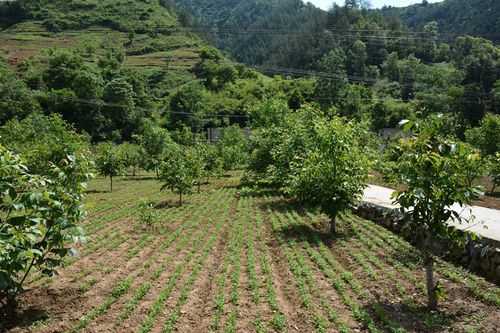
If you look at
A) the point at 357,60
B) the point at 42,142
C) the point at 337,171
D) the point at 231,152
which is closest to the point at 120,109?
the point at 231,152

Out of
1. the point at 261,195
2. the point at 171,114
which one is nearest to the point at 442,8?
the point at 171,114

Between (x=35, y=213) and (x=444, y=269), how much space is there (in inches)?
370

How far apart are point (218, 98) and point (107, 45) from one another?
47.1 metres

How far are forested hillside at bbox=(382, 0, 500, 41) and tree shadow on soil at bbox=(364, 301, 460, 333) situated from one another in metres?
129

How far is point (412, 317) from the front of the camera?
8.03m

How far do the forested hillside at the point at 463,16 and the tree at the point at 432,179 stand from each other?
12858 centimetres

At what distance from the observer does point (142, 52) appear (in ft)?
399

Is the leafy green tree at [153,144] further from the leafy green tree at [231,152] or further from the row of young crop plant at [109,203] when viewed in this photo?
the row of young crop plant at [109,203]

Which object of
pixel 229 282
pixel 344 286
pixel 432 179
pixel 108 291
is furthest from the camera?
pixel 229 282

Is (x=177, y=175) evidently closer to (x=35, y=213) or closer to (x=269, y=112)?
(x=35, y=213)

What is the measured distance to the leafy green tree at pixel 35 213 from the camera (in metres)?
5.70

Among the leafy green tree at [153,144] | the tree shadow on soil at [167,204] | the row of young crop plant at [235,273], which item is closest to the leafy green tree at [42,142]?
the row of young crop plant at [235,273]

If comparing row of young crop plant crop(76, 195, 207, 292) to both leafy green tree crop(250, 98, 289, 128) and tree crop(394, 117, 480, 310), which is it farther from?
leafy green tree crop(250, 98, 289, 128)

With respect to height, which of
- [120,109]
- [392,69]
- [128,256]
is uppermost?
[392,69]
